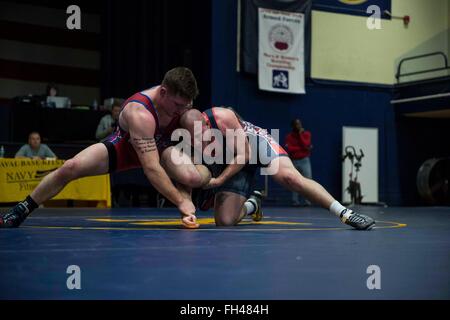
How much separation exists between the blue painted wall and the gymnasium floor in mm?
8922

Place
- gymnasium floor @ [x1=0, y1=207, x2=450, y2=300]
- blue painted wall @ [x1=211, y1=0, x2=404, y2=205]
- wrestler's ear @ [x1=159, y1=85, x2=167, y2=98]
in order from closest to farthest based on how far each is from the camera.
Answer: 1. gymnasium floor @ [x1=0, y1=207, x2=450, y2=300]
2. wrestler's ear @ [x1=159, y1=85, x2=167, y2=98]
3. blue painted wall @ [x1=211, y1=0, x2=404, y2=205]

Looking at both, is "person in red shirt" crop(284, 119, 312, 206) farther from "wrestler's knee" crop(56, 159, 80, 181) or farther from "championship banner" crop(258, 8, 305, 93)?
"wrestler's knee" crop(56, 159, 80, 181)

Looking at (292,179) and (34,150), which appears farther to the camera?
(34,150)

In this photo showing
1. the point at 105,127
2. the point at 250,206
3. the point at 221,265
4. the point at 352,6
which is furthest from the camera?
Answer: the point at 352,6

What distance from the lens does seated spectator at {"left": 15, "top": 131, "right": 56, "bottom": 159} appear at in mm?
9695

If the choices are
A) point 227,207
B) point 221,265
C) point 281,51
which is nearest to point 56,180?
point 227,207

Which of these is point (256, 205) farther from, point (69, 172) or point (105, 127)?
point (105, 127)

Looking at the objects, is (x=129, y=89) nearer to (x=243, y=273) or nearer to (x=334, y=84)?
(x=334, y=84)

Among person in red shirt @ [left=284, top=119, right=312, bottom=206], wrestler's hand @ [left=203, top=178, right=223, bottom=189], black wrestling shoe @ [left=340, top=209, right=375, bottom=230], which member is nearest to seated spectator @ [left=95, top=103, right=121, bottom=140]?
person in red shirt @ [left=284, top=119, right=312, bottom=206]

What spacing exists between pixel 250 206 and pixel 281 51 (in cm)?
791

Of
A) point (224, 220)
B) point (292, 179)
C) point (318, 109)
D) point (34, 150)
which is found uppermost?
point (318, 109)

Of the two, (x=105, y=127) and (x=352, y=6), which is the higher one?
(x=352, y=6)

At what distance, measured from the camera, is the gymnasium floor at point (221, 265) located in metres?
1.90

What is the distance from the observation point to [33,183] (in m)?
9.31
